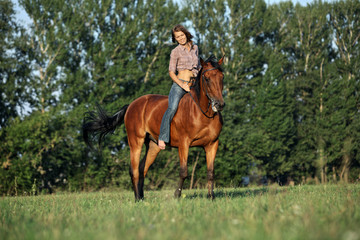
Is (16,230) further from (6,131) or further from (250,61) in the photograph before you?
(250,61)

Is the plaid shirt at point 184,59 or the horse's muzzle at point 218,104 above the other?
the plaid shirt at point 184,59

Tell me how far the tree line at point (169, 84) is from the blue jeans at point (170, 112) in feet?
43.3

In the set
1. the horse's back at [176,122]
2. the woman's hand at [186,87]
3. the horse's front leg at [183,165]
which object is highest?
the woman's hand at [186,87]

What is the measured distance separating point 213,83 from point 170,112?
1.31 metres

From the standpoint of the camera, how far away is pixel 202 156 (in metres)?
28.1

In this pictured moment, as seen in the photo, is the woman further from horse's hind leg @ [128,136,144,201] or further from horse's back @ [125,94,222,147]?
horse's hind leg @ [128,136,144,201]

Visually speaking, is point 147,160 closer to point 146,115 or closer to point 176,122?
point 146,115

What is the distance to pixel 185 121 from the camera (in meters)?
7.20

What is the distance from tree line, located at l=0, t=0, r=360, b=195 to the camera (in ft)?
81.4

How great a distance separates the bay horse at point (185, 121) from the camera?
6.71m

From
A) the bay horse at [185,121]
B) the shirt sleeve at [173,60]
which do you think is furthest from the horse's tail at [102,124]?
the shirt sleeve at [173,60]

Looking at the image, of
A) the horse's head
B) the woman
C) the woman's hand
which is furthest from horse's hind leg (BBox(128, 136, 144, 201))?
the horse's head

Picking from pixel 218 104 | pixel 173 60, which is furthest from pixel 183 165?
pixel 173 60

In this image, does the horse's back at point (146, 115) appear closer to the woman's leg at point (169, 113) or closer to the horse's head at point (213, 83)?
the woman's leg at point (169, 113)
